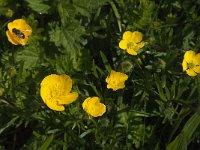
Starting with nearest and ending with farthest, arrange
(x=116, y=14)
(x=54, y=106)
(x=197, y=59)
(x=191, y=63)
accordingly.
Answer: (x=54, y=106)
(x=191, y=63)
(x=197, y=59)
(x=116, y=14)

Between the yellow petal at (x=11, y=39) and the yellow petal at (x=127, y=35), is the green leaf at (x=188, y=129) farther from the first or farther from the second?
the yellow petal at (x=11, y=39)

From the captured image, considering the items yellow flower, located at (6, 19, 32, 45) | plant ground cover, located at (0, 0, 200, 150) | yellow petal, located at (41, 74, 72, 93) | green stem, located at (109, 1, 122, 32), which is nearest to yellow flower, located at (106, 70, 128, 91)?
plant ground cover, located at (0, 0, 200, 150)

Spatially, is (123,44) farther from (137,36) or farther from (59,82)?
(59,82)

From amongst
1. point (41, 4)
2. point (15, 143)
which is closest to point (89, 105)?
point (15, 143)

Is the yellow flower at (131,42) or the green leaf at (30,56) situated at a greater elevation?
the yellow flower at (131,42)

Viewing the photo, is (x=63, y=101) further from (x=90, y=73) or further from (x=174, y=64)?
(x=174, y=64)

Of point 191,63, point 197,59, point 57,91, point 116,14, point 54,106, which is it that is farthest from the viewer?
point 116,14

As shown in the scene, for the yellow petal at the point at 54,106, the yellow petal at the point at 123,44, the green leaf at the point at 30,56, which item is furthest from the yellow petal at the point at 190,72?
the green leaf at the point at 30,56

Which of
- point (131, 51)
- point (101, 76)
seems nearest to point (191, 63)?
point (131, 51)
